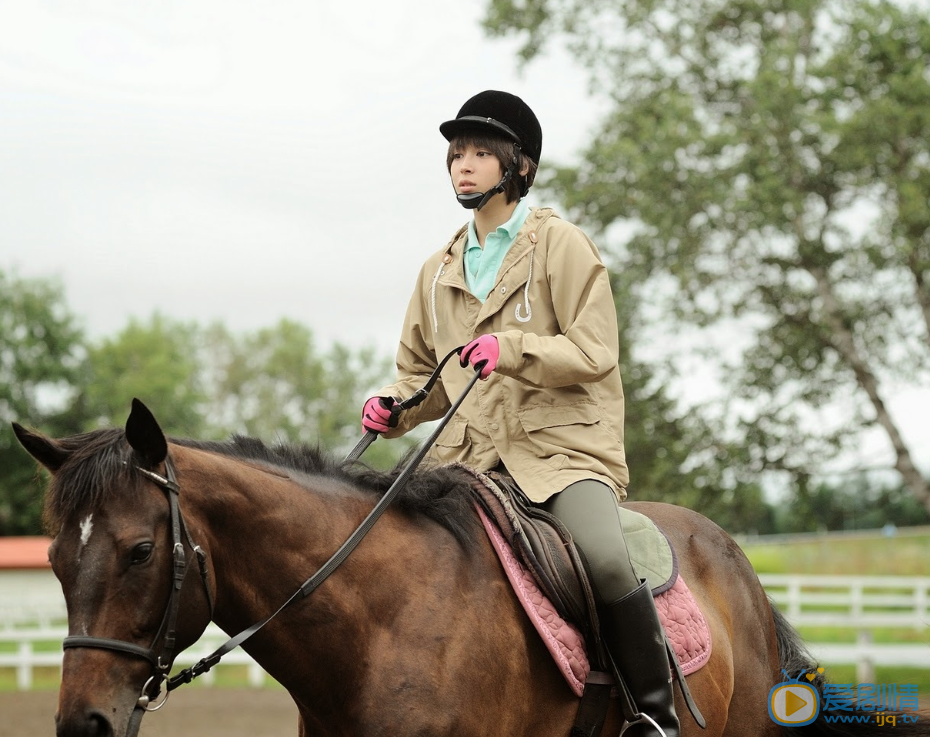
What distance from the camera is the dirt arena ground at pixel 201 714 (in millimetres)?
10430

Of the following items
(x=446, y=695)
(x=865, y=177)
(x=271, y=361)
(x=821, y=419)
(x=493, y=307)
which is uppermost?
(x=865, y=177)

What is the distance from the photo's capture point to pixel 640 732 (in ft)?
11.6

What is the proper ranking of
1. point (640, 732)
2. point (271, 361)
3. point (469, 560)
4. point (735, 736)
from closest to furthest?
point (469, 560) < point (640, 732) < point (735, 736) < point (271, 361)

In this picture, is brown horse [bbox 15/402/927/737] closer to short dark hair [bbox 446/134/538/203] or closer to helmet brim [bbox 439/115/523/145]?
short dark hair [bbox 446/134/538/203]

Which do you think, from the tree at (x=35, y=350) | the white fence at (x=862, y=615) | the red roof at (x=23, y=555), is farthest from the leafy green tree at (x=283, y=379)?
the white fence at (x=862, y=615)

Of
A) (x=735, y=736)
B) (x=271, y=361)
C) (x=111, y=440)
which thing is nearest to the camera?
(x=111, y=440)

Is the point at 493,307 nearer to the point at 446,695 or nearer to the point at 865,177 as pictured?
the point at 446,695

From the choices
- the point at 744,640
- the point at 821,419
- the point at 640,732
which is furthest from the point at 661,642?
the point at 821,419

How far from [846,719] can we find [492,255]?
2949 millimetres

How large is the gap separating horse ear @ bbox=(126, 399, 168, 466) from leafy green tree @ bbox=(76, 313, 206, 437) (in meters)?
43.3

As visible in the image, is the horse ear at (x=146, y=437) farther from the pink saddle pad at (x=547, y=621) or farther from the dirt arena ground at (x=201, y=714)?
the dirt arena ground at (x=201, y=714)

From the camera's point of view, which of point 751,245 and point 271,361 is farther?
point 271,361

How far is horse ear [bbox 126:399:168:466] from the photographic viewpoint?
2.68m

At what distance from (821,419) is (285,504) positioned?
13.5 metres
